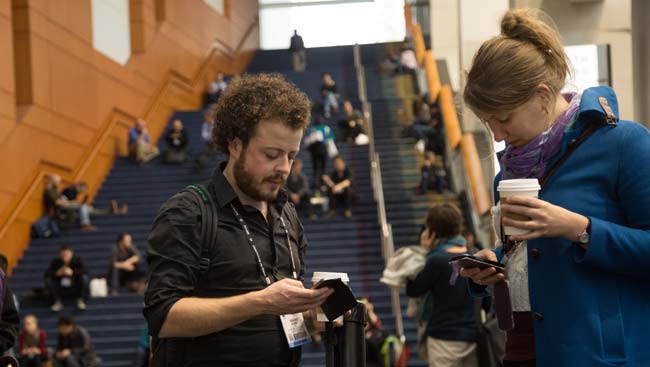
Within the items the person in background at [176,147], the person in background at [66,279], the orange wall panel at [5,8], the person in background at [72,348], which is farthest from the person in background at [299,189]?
the person in background at [72,348]

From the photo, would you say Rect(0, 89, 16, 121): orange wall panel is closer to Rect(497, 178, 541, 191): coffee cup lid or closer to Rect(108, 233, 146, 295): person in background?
Rect(108, 233, 146, 295): person in background

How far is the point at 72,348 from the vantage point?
13.0 metres

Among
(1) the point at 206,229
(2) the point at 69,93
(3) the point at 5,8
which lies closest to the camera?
(1) the point at 206,229

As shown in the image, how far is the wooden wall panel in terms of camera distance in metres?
17.7

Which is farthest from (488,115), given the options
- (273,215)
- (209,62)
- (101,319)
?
(209,62)

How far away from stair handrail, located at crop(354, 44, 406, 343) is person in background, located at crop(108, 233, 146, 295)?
13.2 ft

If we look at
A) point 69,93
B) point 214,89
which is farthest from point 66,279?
point 214,89

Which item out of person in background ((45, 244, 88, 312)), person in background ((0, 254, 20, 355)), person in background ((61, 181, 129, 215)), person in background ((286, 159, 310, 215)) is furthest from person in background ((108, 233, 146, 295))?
person in background ((0, 254, 20, 355))

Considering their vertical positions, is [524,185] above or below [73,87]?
below

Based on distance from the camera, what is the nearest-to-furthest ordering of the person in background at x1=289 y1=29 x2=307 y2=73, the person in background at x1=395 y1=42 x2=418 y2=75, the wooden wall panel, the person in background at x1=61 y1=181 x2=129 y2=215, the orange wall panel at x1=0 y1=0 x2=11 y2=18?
the orange wall panel at x1=0 y1=0 x2=11 y2=18
the wooden wall panel
the person in background at x1=61 y1=181 x2=129 y2=215
the person in background at x1=395 y1=42 x2=418 y2=75
the person in background at x1=289 y1=29 x2=307 y2=73

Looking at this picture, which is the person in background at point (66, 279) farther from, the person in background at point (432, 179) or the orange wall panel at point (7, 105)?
the person in background at point (432, 179)

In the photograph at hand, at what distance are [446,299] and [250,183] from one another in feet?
11.5

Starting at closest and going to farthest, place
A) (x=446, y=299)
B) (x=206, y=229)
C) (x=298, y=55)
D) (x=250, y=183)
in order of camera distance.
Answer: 1. (x=206, y=229)
2. (x=250, y=183)
3. (x=446, y=299)
4. (x=298, y=55)

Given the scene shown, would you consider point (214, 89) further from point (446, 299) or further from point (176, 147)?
point (446, 299)
